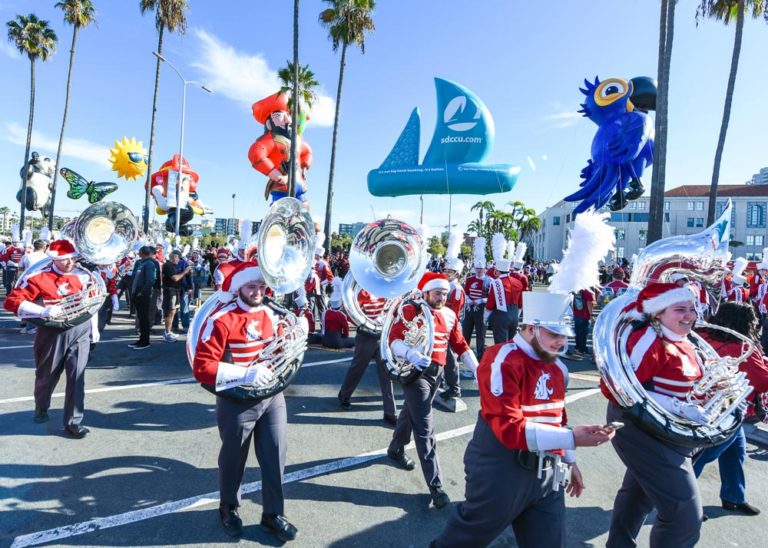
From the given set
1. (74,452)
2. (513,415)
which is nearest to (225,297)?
(513,415)

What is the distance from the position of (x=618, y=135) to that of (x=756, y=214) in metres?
55.8

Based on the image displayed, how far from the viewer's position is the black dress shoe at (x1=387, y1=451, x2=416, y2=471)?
3.89m

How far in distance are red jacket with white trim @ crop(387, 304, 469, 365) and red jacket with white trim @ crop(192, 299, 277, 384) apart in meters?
1.16

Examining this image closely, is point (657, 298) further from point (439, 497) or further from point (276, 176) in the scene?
point (276, 176)

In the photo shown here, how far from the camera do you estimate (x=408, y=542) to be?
9.46ft

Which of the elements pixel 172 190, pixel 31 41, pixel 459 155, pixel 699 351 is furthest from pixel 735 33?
pixel 31 41

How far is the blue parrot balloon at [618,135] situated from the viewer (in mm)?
12289

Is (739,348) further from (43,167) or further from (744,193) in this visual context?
(744,193)

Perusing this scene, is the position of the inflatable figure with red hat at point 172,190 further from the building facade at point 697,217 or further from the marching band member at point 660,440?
the building facade at point 697,217

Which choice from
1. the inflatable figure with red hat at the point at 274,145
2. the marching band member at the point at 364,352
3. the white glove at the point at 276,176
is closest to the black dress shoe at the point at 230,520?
the marching band member at the point at 364,352

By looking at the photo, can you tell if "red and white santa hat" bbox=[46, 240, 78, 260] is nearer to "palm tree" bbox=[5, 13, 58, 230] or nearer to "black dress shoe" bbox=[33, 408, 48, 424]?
"black dress shoe" bbox=[33, 408, 48, 424]

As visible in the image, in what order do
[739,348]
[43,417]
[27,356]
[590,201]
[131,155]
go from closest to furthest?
1. [739,348]
2. [43,417]
3. [27,356]
4. [590,201]
5. [131,155]

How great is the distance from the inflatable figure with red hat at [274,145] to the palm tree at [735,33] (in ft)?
49.7

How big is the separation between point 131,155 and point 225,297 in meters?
23.9
